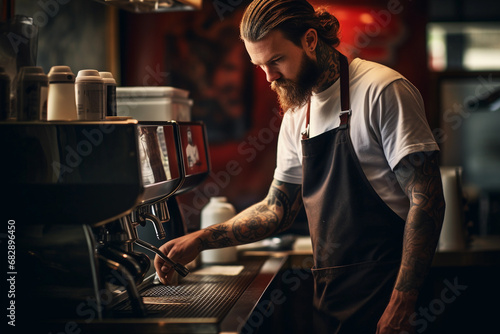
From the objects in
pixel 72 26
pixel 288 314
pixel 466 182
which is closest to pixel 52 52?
pixel 72 26

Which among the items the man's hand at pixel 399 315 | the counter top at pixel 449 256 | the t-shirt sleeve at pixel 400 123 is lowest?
the counter top at pixel 449 256

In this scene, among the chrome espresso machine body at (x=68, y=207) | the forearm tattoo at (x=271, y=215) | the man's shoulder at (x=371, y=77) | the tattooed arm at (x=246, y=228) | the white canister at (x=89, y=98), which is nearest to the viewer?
the chrome espresso machine body at (x=68, y=207)

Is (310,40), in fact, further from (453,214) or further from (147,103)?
(453,214)

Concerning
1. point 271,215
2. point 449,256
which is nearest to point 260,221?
point 271,215

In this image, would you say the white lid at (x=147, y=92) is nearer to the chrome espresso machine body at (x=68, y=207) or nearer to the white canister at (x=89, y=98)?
Answer: the white canister at (x=89, y=98)

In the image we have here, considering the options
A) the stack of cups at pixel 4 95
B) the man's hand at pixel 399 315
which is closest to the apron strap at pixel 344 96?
the man's hand at pixel 399 315

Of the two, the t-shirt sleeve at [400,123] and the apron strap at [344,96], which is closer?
the t-shirt sleeve at [400,123]

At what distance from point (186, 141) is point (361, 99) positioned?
0.53 meters

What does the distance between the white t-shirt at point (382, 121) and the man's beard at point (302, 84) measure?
57 mm

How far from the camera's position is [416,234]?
1.41 metres

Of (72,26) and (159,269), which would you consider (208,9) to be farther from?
(159,269)

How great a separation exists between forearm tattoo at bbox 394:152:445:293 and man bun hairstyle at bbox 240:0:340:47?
0.50 m

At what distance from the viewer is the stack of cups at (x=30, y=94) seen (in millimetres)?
1177

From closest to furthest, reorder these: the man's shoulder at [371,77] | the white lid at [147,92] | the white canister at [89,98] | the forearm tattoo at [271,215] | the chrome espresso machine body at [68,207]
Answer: the chrome espresso machine body at [68,207] < the white canister at [89,98] < the man's shoulder at [371,77] < the forearm tattoo at [271,215] < the white lid at [147,92]
